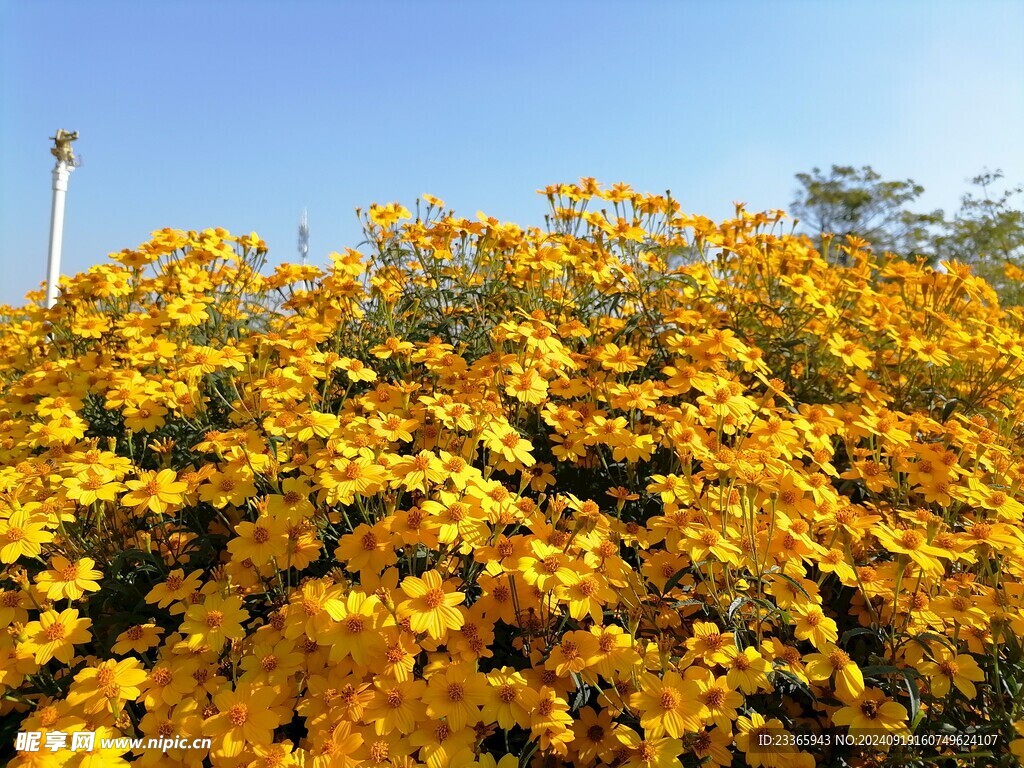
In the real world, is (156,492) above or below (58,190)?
below

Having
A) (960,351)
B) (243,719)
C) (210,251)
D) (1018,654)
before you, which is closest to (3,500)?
(243,719)

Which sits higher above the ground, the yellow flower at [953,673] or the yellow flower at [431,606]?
the yellow flower at [431,606]

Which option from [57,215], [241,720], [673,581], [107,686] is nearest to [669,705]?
[673,581]

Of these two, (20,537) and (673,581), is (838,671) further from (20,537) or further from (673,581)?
(20,537)

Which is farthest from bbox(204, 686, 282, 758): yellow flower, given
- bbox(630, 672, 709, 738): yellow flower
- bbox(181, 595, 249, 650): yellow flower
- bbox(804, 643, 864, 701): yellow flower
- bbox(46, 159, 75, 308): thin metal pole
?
bbox(46, 159, 75, 308): thin metal pole

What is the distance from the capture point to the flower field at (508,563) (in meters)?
1.42

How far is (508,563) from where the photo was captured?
1496mm

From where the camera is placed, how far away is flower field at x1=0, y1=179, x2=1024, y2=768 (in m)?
1.42

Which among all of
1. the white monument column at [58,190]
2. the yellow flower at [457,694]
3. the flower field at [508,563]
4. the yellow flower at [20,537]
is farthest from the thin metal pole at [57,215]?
the yellow flower at [457,694]

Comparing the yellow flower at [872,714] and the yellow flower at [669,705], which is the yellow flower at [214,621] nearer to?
the yellow flower at [669,705]

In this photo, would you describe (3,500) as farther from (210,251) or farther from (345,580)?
(210,251)

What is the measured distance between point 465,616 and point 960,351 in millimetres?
2571

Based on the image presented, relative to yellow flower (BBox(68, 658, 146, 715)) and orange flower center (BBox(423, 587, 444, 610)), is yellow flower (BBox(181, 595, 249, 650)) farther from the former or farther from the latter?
orange flower center (BBox(423, 587, 444, 610))

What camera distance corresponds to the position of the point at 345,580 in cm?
160
